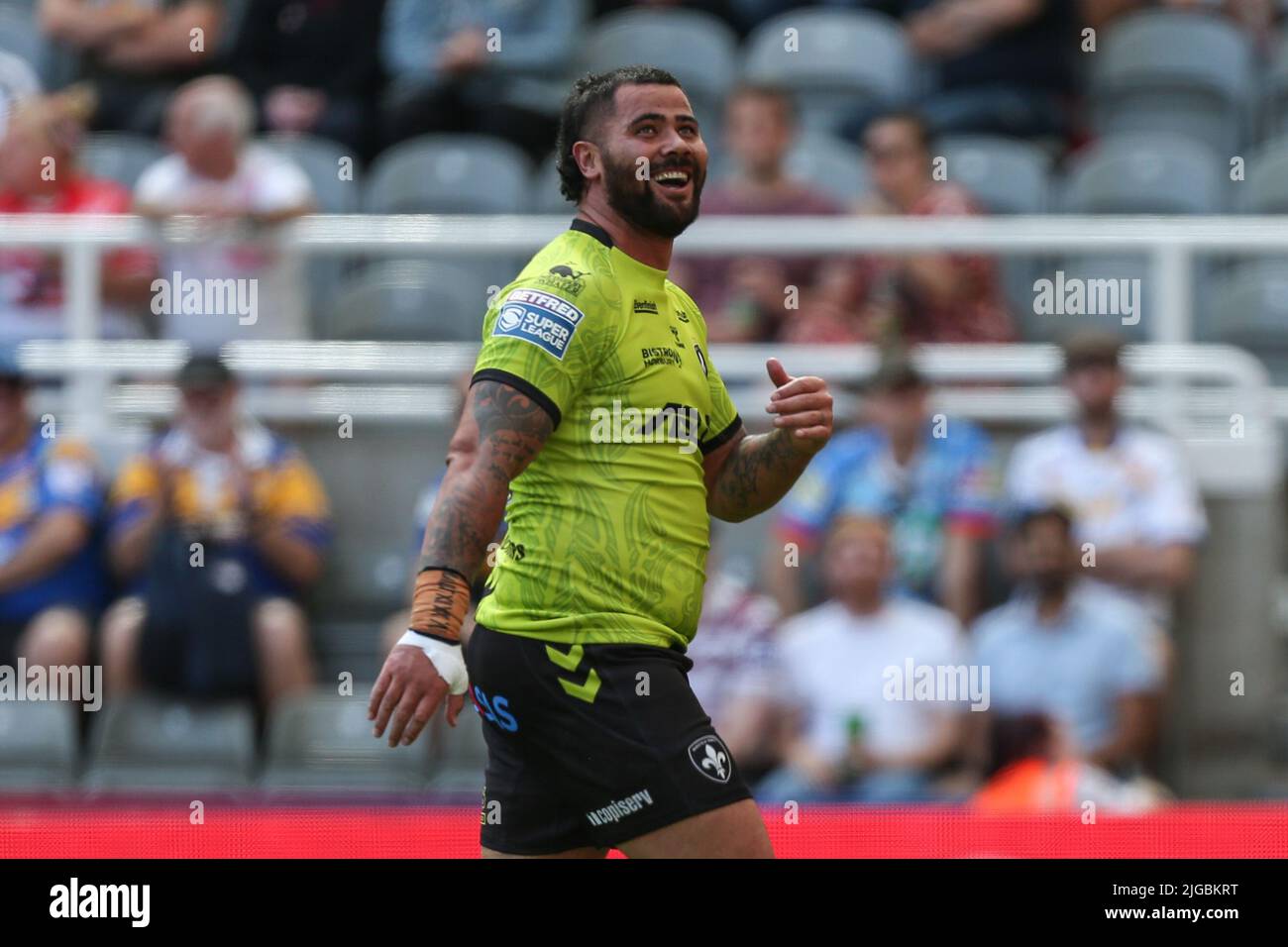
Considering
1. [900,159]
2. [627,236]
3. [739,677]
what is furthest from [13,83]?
[627,236]

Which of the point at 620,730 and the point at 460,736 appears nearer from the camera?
the point at 620,730

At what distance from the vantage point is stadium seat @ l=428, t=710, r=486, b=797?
261 inches

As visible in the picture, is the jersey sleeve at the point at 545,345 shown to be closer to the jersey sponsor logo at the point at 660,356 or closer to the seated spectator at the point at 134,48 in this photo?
the jersey sponsor logo at the point at 660,356

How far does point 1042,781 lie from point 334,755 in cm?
229

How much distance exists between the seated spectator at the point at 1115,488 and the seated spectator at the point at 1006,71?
203 centimetres

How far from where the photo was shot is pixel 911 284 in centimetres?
751

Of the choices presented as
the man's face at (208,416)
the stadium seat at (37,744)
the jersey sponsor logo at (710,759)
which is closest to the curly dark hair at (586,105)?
the jersey sponsor logo at (710,759)

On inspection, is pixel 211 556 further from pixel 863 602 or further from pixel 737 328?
pixel 863 602

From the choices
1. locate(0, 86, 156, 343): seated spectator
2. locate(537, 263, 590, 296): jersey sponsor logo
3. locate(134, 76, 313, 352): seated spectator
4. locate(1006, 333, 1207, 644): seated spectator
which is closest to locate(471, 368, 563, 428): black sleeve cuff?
locate(537, 263, 590, 296): jersey sponsor logo

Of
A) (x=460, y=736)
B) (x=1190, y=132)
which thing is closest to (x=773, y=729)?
(x=460, y=736)

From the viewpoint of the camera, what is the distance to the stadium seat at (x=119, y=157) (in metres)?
8.59
